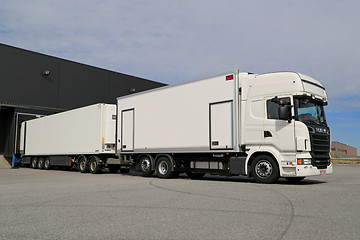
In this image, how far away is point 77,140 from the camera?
18719 mm

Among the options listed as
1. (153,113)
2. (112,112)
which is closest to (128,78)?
(112,112)

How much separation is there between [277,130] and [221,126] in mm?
1989

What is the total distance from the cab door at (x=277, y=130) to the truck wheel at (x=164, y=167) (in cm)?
A: 437

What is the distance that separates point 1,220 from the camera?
5320mm

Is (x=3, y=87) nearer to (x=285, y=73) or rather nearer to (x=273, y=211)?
(x=285, y=73)

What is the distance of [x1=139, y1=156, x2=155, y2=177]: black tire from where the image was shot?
1440 centimetres

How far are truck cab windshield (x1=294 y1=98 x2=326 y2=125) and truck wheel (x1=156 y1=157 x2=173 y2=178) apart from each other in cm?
544

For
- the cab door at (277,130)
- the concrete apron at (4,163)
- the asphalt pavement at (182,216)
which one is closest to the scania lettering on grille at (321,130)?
the cab door at (277,130)

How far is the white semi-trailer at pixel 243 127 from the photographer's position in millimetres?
10312

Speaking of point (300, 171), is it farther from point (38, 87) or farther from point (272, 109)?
point (38, 87)

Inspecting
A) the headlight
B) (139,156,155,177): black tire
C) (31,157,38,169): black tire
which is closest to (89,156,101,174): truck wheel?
(139,156,155,177): black tire

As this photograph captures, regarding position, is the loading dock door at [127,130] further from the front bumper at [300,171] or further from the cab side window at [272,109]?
the front bumper at [300,171]

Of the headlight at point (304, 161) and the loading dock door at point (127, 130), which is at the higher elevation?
the loading dock door at point (127, 130)

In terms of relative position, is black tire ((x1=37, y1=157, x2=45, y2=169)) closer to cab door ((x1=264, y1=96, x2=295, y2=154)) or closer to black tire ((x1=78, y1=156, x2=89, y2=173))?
black tire ((x1=78, y1=156, x2=89, y2=173))
